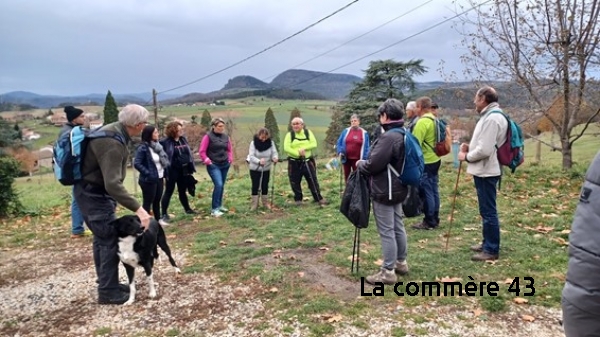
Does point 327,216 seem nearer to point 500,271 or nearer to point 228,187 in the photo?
point 500,271

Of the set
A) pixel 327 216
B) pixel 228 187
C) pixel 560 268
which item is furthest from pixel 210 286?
pixel 228 187

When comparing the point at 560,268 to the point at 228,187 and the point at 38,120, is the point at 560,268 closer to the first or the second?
the point at 228,187

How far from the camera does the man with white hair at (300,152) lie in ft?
29.0

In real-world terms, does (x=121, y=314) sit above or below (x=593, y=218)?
below

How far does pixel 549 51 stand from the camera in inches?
420

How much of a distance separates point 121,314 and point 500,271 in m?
4.35

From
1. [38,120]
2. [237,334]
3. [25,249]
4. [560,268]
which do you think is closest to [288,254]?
[237,334]

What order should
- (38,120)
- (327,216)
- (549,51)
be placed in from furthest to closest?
1. (38,120)
2. (549,51)
3. (327,216)

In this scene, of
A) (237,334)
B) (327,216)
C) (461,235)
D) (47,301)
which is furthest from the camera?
(327,216)

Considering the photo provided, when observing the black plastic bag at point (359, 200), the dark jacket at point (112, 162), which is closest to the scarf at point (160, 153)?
the dark jacket at point (112, 162)

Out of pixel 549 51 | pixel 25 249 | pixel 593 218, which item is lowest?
pixel 25 249

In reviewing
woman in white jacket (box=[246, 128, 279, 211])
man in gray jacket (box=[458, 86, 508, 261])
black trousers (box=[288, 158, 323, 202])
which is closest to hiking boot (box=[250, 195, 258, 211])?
woman in white jacket (box=[246, 128, 279, 211])

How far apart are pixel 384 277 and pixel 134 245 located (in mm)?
2805

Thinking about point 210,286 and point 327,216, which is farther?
point 327,216
